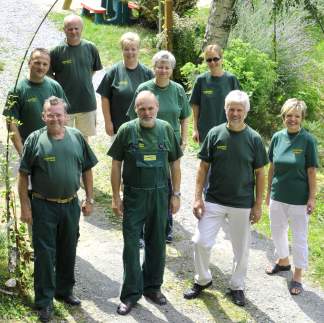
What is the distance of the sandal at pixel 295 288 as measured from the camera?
Result: 594 centimetres

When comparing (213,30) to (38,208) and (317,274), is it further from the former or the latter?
(38,208)

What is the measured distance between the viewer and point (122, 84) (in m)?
6.61

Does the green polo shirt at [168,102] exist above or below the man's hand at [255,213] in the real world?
above

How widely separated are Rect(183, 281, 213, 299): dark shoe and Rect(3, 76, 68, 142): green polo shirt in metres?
2.01

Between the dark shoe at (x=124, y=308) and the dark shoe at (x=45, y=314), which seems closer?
the dark shoe at (x=45, y=314)

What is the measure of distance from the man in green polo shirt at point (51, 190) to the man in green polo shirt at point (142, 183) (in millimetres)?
323

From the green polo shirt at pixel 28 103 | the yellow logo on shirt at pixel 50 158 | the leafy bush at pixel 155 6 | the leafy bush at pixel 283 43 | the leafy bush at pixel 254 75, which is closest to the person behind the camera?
the yellow logo on shirt at pixel 50 158

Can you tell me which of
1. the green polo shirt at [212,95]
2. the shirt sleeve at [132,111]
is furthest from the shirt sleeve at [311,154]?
the shirt sleeve at [132,111]

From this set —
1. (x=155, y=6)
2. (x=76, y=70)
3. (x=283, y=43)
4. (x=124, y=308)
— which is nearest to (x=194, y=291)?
(x=124, y=308)

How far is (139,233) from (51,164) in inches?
37.3

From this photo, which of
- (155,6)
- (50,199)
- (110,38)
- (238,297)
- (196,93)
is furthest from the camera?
(155,6)

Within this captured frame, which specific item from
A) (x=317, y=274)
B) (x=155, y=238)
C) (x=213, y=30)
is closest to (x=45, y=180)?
(x=155, y=238)

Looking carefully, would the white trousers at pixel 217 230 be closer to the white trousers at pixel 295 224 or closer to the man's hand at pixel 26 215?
the white trousers at pixel 295 224

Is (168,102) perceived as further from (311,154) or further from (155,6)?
(155,6)
